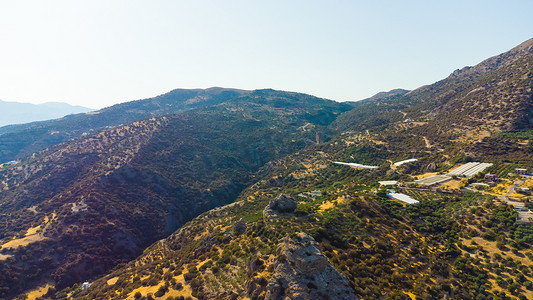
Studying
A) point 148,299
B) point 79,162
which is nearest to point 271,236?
point 148,299

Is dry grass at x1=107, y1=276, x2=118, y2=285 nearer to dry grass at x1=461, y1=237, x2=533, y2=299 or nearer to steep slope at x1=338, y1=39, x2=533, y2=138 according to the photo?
dry grass at x1=461, y1=237, x2=533, y2=299

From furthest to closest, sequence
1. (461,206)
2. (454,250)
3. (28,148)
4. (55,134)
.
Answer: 1. (55,134)
2. (28,148)
3. (461,206)
4. (454,250)

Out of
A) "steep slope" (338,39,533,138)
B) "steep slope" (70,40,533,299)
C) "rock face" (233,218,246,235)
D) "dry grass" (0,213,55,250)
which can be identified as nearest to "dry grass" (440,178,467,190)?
"steep slope" (70,40,533,299)

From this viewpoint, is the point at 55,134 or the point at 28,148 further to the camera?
the point at 55,134

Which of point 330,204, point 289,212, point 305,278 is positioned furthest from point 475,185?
point 305,278

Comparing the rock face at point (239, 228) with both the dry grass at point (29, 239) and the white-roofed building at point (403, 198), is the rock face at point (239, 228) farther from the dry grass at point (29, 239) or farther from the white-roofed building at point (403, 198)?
the dry grass at point (29, 239)

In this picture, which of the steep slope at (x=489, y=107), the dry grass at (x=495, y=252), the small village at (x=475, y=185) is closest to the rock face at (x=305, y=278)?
the dry grass at (x=495, y=252)

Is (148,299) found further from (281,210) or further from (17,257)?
(17,257)
